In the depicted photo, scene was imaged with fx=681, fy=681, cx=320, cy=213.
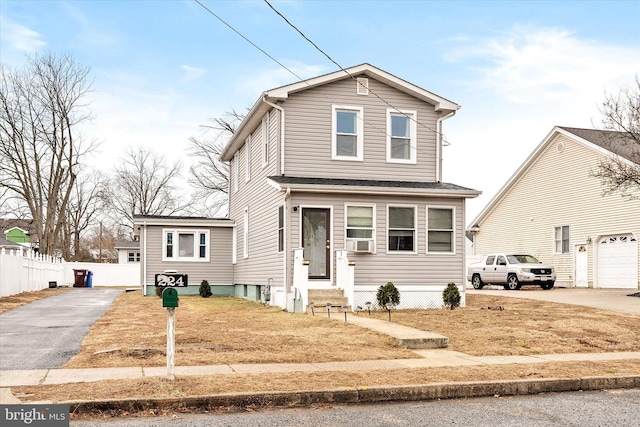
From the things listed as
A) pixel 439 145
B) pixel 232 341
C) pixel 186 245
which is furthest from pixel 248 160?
pixel 232 341

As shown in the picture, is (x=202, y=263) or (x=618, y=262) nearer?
(x=202, y=263)

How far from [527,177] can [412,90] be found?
17595 millimetres

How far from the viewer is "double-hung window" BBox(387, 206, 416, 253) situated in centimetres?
2028

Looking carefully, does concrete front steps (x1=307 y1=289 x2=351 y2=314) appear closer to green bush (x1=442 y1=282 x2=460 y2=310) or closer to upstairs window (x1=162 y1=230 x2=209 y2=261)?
green bush (x1=442 y1=282 x2=460 y2=310)

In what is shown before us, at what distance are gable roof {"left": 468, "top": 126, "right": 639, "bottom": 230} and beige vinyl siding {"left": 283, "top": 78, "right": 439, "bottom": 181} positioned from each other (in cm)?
873

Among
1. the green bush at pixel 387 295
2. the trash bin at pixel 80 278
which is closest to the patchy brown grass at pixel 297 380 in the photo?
the green bush at pixel 387 295

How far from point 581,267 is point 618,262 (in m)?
2.32

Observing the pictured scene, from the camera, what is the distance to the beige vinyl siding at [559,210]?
30484 mm

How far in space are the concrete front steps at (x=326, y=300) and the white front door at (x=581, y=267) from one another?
56.0 feet

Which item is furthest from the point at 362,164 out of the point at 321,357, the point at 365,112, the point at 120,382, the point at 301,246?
the point at 120,382

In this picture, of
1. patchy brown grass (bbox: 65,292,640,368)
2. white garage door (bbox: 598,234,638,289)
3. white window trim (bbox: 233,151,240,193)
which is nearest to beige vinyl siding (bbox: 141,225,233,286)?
white window trim (bbox: 233,151,240,193)

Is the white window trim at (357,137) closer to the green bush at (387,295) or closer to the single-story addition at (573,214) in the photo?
the green bush at (387,295)

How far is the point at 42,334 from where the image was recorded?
14.2 metres

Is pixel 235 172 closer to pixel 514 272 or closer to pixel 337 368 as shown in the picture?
pixel 514 272
